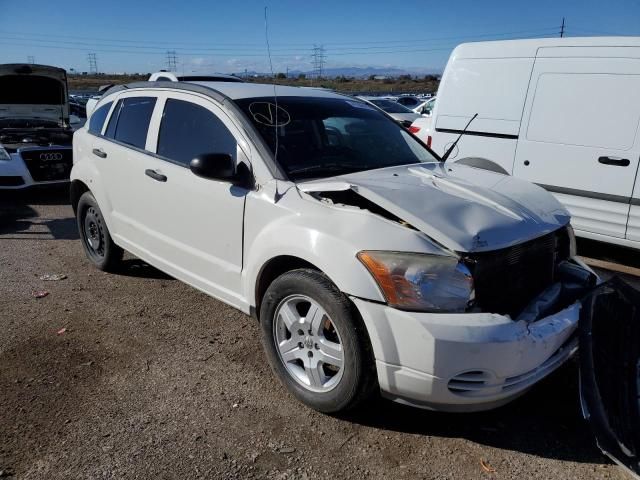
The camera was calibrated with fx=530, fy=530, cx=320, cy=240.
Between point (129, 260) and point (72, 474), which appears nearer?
point (72, 474)

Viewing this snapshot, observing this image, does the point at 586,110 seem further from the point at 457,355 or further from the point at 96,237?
the point at 96,237

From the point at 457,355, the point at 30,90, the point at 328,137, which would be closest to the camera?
the point at 457,355

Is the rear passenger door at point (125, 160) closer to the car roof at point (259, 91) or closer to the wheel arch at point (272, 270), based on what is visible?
the car roof at point (259, 91)

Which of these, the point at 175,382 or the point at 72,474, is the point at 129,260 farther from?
the point at 72,474

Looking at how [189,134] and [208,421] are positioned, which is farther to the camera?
[189,134]

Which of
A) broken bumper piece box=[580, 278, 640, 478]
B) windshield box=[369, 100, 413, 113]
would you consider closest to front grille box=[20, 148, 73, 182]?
broken bumper piece box=[580, 278, 640, 478]

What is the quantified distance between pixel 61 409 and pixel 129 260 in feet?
8.70

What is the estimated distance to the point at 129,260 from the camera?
5.42 m

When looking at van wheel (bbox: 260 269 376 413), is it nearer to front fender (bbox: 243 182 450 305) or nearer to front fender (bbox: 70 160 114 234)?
front fender (bbox: 243 182 450 305)

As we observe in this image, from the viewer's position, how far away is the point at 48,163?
8.12m

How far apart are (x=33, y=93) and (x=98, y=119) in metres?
5.60

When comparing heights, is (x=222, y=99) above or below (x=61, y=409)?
above

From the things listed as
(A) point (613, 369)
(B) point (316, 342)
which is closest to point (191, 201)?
(B) point (316, 342)

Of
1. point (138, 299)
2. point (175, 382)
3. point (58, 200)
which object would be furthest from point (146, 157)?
point (58, 200)
